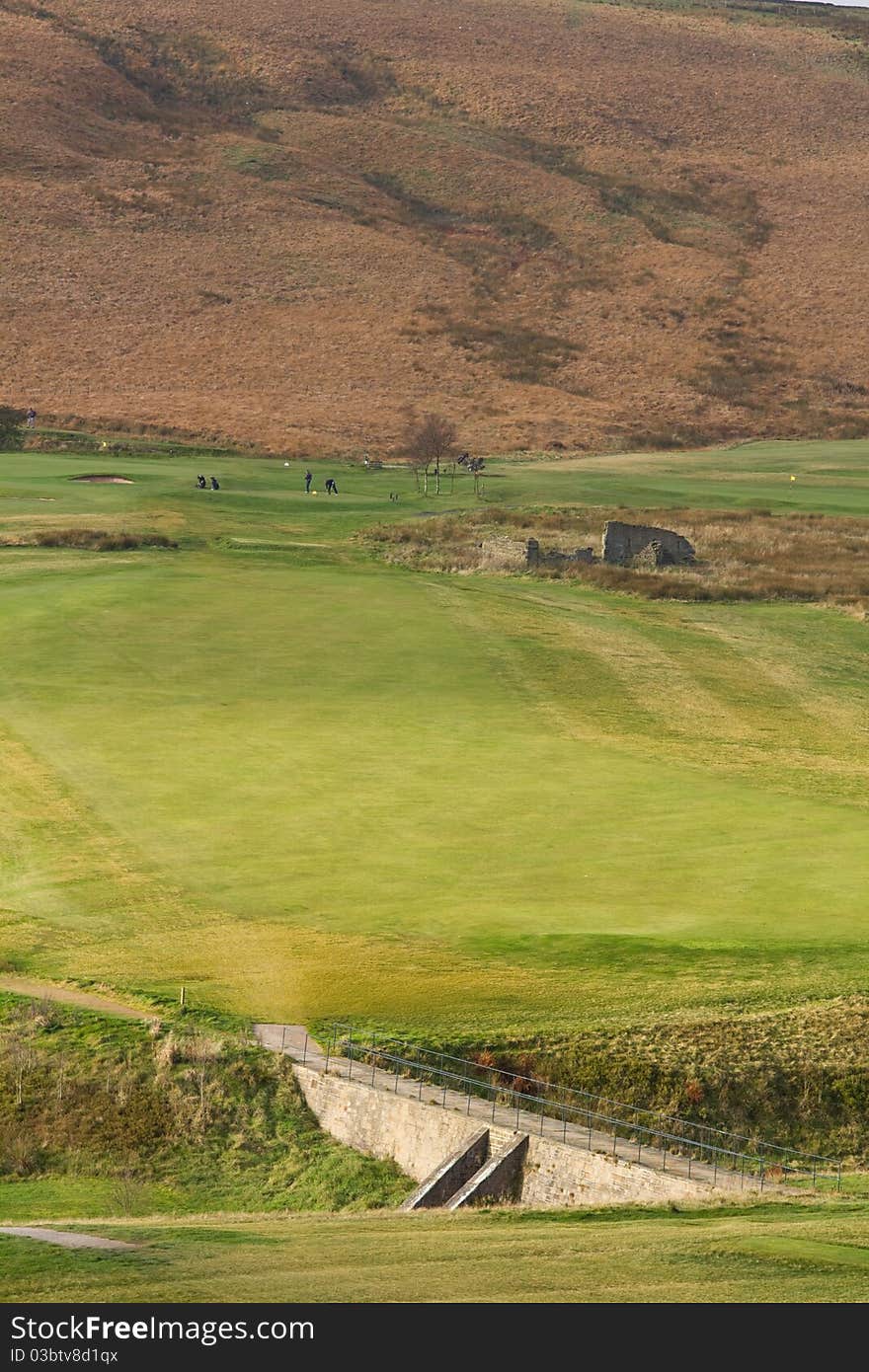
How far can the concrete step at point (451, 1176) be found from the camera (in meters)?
25.4

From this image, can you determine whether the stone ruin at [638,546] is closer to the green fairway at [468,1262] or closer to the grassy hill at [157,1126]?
the grassy hill at [157,1126]

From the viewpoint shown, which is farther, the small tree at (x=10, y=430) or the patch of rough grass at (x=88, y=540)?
the small tree at (x=10, y=430)

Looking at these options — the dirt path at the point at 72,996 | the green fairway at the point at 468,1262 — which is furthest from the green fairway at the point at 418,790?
the green fairway at the point at 468,1262

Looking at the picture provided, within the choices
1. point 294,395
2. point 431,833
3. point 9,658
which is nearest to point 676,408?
point 294,395

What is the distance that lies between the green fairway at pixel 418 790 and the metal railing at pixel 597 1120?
1256mm

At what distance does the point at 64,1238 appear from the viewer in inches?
833

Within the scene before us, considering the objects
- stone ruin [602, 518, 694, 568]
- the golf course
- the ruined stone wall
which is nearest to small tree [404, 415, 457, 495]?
the ruined stone wall

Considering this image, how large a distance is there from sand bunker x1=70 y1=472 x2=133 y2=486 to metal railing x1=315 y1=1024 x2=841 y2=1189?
2915 inches

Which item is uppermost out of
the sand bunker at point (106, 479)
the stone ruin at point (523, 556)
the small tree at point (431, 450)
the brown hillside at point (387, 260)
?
the brown hillside at point (387, 260)

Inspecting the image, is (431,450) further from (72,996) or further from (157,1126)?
(157,1126)

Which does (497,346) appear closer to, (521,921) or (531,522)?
(531,522)

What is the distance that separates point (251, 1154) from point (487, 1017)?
483 cm

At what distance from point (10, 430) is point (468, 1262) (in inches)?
4142

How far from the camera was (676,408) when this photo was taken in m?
153
